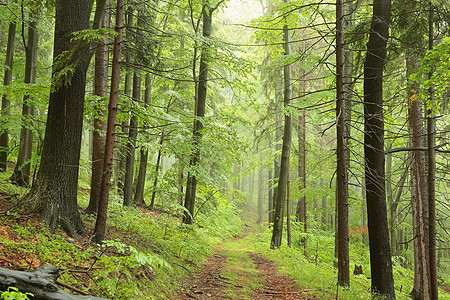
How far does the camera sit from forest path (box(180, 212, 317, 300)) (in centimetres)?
625

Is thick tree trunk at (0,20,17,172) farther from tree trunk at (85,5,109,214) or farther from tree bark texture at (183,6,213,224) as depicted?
tree bark texture at (183,6,213,224)

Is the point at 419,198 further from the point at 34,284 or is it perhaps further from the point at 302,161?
the point at 34,284

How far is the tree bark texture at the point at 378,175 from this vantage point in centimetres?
642

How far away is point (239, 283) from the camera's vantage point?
7.35m

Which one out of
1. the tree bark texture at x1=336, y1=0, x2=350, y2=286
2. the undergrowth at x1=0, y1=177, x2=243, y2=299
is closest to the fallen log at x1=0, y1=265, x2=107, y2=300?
the undergrowth at x1=0, y1=177, x2=243, y2=299

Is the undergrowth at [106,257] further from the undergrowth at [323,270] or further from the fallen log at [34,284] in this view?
the undergrowth at [323,270]

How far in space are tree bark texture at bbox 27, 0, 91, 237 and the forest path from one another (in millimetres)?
2805

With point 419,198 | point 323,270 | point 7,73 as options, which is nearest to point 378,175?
point 323,270

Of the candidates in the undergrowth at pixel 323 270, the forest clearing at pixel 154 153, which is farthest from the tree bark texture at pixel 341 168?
the undergrowth at pixel 323 270

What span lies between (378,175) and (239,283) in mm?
4259

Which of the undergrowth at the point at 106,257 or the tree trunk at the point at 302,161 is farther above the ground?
the tree trunk at the point at 302,161

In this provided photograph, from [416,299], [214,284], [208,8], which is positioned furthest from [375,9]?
[416,299]

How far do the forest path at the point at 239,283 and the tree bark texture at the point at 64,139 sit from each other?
2805 millimetres

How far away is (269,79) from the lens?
15.4m
